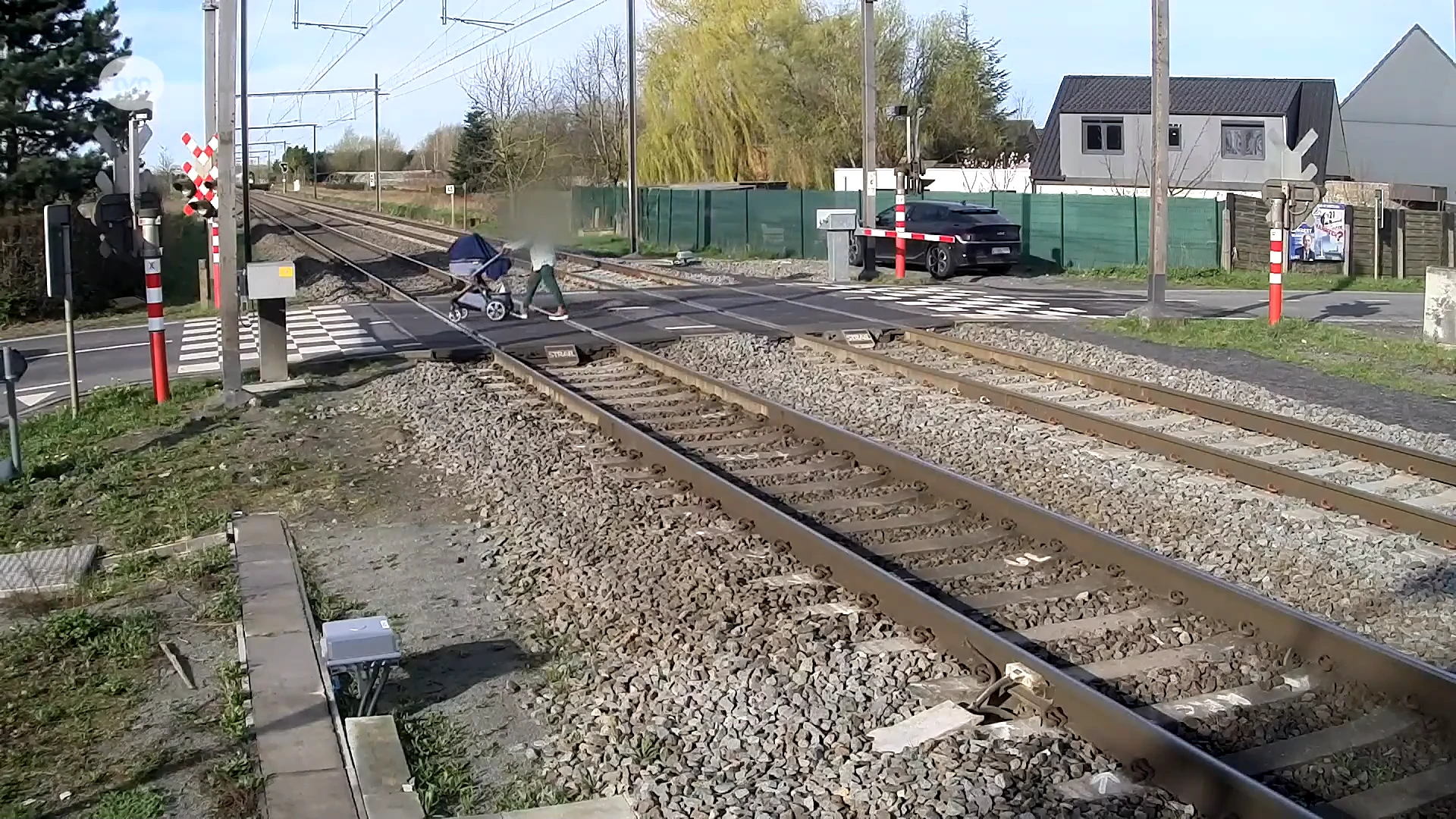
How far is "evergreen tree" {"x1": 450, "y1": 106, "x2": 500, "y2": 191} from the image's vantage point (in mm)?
54219

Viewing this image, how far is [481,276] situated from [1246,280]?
1586 centimetres

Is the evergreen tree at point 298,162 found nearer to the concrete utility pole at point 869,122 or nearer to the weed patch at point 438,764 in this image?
the concrete utility pole at point 869,122

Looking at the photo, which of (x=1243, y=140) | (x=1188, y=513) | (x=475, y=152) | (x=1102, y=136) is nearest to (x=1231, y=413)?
(x=1188, y=513)

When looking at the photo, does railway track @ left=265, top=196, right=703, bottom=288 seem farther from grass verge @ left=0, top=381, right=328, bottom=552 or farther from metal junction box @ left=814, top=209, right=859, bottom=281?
grass verge @ left=0, top=381, right=328, bottom=552

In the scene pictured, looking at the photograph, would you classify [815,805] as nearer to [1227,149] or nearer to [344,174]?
[1227,149]

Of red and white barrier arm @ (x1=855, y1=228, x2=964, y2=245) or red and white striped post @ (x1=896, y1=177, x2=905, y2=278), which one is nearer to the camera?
red and white striped post @ (x1=896, y1=177, x2=905, y2=278)

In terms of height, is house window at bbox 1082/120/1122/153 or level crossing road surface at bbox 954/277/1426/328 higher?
house window at bbox 1082/120/1122/153

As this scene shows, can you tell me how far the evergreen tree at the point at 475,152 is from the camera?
178 ft

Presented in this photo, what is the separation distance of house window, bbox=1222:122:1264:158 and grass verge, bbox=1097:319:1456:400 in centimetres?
3297

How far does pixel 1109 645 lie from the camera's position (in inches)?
247

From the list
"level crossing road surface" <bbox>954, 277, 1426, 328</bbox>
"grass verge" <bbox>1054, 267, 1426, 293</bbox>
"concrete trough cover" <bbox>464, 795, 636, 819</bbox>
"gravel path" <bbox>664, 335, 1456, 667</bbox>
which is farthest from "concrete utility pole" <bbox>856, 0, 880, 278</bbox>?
"concrete trough cover" <bbox>464, 795, 636, 819</bbox>

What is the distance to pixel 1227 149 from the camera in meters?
50.0

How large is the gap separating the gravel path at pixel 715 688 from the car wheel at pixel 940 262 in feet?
66.1

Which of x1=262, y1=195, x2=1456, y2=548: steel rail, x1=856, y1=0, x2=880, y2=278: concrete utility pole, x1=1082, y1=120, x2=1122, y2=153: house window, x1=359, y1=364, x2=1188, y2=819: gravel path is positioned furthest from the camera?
x1=1082, y1=120, x2=1122, y2=153: house window
